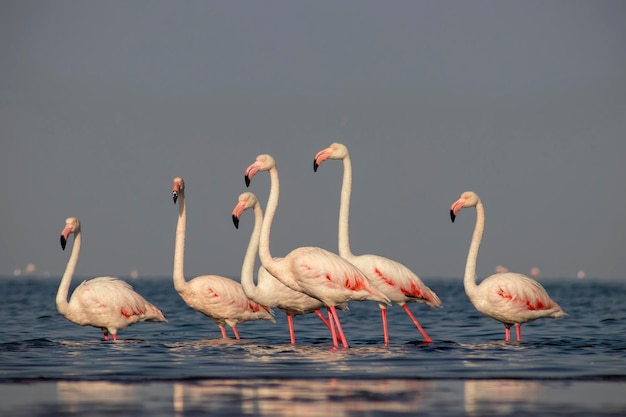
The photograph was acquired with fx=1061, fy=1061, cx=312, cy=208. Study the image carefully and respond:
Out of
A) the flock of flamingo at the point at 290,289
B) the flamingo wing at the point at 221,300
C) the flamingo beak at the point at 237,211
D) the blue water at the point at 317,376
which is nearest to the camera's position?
the blue water at the point at 317,376

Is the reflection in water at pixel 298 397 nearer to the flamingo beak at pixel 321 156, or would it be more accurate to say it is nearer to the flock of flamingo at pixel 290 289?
the flock of flamingo at pixel 290 289

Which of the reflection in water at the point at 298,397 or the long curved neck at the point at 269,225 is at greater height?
the long curved neck at the point at 269,225

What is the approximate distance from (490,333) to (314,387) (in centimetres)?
1220

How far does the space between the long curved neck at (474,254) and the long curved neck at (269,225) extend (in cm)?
336

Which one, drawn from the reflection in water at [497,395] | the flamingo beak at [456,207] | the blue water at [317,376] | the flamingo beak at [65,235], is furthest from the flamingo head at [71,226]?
the reflection in water at [497,395]

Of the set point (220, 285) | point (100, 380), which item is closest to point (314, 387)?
point (100, 380)

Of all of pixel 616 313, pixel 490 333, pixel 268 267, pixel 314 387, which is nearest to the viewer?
pixel 314 387

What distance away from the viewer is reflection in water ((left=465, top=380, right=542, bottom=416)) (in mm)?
9070

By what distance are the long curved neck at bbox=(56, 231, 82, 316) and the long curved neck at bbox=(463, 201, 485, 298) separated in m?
6.54

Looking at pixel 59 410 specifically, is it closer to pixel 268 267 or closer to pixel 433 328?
pixel 268 267

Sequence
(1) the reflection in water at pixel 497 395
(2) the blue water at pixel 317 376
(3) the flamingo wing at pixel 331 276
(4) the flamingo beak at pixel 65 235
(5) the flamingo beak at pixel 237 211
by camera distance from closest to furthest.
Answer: (1) the reflection in water at pixel 497 395
(2) the blue water at pixel 317 376
(3) the flamingo wing at pixel 331 276
(5) the flamingo beak at pixel 237 211
(4) the flamingo beak at pixel 65 235

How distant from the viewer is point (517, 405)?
931 cm

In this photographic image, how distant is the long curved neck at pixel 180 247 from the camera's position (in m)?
17.4

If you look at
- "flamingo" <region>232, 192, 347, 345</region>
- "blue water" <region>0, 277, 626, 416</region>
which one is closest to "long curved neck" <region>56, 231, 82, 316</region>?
"blue water" <region>0, 277, 626, 416</region>
